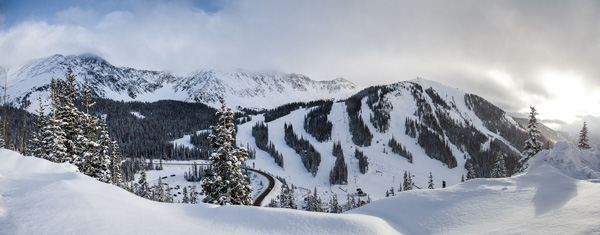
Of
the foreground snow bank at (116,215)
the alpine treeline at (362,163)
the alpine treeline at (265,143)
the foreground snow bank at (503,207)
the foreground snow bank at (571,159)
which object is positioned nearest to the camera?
the foreground snow bank at (116,215)

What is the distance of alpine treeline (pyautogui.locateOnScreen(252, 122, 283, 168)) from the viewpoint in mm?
157250

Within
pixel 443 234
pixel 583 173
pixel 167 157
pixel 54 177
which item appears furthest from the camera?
pixel 167 157

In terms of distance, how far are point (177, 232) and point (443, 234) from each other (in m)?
8.56

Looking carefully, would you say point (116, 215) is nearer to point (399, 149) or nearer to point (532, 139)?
point (532, 139)

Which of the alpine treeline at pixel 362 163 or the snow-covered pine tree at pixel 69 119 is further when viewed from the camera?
the alpine treeline at pixel 362 163

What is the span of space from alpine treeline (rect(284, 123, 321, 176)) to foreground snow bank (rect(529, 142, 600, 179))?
135186 millimetres

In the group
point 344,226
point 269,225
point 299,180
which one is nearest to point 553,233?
point 344,226

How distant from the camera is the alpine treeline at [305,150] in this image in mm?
152100

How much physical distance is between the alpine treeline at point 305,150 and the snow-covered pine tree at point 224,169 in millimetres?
129322

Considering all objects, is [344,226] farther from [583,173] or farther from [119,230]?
[583,173]

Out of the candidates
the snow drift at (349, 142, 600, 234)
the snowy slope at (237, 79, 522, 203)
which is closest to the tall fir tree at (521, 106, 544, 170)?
the snow drift at (349, 142, 600, 234)

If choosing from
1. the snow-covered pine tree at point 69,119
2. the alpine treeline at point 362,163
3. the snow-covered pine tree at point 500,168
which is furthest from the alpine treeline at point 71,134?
the alpine treeline at point 362,163

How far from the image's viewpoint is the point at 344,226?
8312mm

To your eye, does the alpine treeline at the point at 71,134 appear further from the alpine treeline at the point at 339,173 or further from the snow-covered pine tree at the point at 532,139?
the alpine treeline at the point at 339,173
